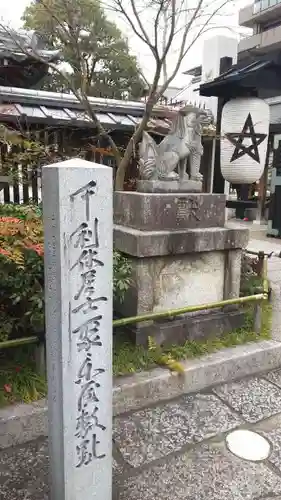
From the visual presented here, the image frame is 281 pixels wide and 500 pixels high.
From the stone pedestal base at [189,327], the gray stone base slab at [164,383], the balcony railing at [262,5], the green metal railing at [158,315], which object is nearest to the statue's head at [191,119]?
the green metal railing at [158,315]

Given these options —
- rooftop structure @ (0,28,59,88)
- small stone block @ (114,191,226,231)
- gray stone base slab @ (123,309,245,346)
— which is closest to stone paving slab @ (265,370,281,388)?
gray stone base slab @ (123,309,245,346)

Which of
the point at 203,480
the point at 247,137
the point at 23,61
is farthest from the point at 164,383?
the point at 23,61

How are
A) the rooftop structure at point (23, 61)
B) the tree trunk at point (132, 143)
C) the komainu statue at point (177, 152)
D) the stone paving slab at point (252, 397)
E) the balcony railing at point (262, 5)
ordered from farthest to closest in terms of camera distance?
the balcony railing at point (262, 5), the rooftop structure at point (23, 61), the tree trunk at point (132, 143), the komainu statue at point (177, 152), the stone paving slab at point (252, 397)

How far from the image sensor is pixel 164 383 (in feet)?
11.0

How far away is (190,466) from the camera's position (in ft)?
8.54

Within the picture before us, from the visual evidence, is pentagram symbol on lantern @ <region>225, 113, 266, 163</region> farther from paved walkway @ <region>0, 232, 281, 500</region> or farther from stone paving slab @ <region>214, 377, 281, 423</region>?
paved walkway @ <region>0, 232, 281, 500</region>

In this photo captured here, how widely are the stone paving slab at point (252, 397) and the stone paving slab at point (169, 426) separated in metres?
0.11

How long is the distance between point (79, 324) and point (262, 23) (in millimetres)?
38283

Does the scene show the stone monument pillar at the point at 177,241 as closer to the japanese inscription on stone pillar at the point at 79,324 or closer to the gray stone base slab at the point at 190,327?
the gray stone base slab at the point at 190,327

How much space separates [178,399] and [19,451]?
1355 millimetres

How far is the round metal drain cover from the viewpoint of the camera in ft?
8.92

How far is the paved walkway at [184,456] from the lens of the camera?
7.85 feet

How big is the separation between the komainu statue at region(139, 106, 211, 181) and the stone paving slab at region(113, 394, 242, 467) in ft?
6.99

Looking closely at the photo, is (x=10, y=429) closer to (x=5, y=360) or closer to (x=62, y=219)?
(x=5, y=360)
